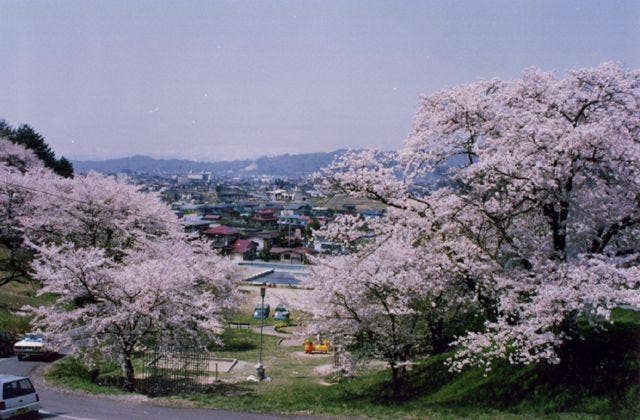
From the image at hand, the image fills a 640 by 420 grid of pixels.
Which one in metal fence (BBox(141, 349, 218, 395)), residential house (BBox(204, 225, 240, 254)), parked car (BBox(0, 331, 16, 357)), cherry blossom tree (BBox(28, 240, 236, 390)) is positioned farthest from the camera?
residential house (BBox(204, 225, 240, 254))

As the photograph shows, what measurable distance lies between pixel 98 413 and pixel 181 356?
6.11 meters

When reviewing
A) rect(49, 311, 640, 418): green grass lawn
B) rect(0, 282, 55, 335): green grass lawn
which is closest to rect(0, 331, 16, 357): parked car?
rect(0, 282, 55, 335): green grass lawn

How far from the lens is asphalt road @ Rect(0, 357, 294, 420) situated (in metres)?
14.0

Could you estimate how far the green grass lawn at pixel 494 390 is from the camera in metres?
13.3

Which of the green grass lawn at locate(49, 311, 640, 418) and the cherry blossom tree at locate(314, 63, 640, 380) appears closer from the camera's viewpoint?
the green grass lawn at locate(49, 311, 640, 418)

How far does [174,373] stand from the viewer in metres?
20.8

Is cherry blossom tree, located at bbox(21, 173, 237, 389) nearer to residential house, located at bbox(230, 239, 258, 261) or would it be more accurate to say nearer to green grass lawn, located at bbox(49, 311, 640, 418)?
green grass lawn, located at bbox(49, 311, 640, 418)

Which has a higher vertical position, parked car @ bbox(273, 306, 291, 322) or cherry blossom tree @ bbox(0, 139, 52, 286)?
cherry blossom tree @ bbox(0, 139, 52, 286)

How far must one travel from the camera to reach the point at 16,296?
120 ft

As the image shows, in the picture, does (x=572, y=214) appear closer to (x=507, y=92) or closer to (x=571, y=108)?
(x=571, y=108)

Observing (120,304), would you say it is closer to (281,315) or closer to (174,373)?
(174,373)

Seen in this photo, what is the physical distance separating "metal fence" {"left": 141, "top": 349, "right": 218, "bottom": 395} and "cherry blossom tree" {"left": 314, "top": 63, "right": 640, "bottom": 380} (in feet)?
23.3

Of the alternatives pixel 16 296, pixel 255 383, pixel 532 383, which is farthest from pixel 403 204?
pixel 16 296

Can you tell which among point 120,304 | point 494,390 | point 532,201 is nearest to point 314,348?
point 120,304
